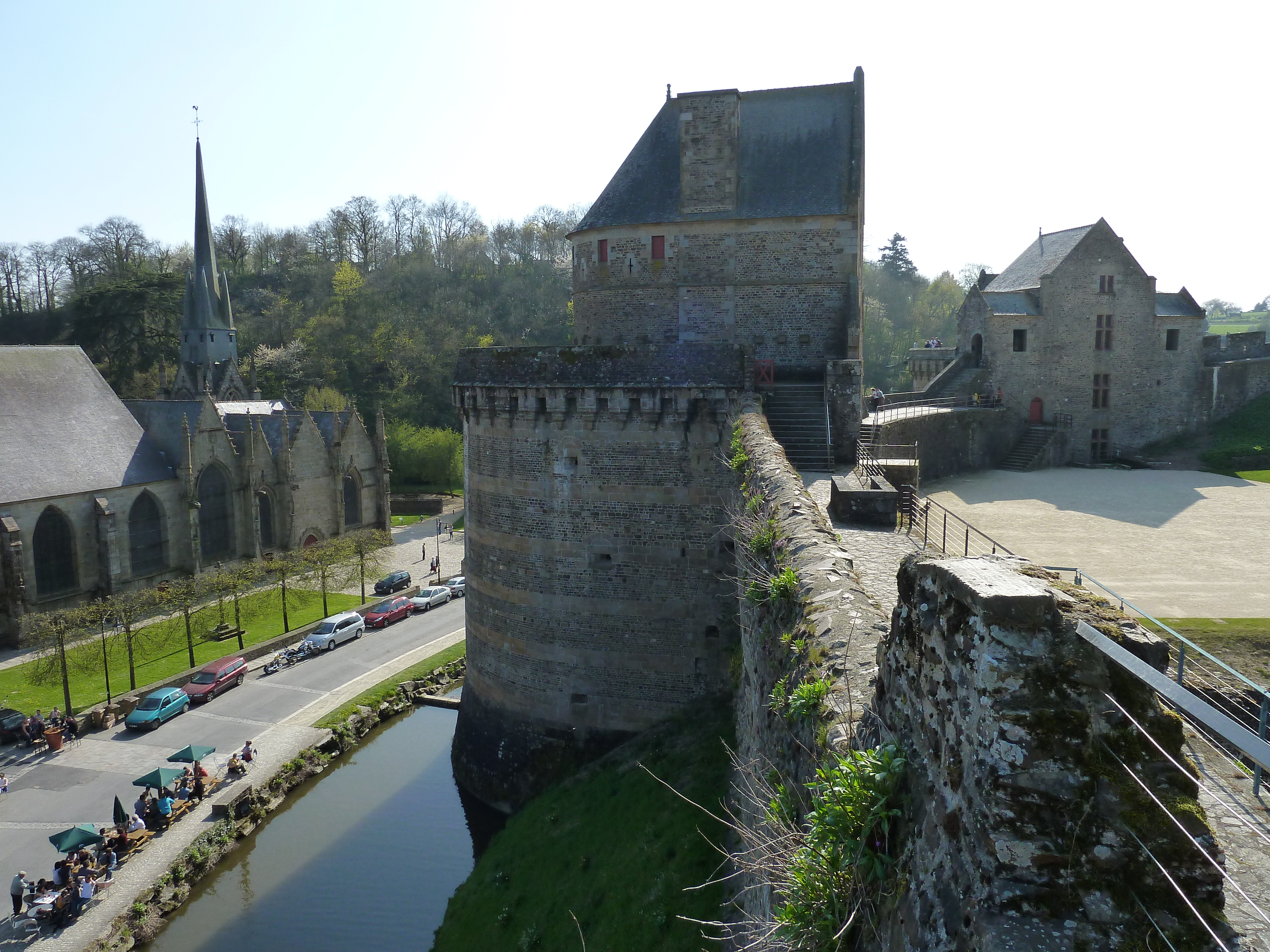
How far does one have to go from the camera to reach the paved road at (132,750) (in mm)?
19781

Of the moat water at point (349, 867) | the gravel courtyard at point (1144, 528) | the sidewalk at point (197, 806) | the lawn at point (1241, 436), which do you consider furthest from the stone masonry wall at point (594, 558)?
the lawn at point (1241, 436)

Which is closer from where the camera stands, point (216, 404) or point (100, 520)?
point (100, 520)

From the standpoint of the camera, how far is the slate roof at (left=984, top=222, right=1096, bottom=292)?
32469mm

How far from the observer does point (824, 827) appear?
375cm

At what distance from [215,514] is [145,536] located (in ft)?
12.3

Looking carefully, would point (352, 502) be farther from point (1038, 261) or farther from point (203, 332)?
point (1038, 261)

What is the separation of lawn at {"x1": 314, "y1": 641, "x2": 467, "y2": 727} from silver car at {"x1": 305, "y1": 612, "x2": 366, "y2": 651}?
406 centimetres

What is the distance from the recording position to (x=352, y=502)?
4819 cm

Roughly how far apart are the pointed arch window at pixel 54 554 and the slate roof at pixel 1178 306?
144 ft

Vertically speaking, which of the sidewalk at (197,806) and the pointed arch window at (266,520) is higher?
the pointed arch window at (266,520)

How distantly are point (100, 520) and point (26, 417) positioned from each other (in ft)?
17.2

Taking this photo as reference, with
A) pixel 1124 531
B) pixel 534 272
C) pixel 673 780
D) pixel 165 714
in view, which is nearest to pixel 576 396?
pixel 673 780

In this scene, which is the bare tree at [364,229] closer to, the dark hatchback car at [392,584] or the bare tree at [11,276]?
the bare tree at [11,276]

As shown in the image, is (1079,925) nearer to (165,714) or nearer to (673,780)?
(673,780)
